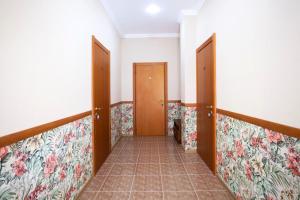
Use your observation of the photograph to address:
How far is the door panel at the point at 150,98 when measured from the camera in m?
4.90

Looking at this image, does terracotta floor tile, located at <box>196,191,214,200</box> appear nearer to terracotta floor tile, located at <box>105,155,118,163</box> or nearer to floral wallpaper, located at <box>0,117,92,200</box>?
floral wallpaper, located at <box>0,117,92,200</box>

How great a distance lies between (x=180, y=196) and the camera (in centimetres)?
206

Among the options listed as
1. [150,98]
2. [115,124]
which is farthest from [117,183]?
[150,98]

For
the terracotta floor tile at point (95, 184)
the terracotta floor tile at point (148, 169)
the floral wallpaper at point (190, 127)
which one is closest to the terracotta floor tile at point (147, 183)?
the terracotta floor tile at point (148, 169)

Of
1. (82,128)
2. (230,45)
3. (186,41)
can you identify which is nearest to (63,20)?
(82,128)

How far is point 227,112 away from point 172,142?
2.35m

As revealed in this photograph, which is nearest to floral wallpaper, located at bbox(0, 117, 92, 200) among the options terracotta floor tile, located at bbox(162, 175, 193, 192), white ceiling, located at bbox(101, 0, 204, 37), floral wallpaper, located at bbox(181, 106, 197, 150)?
terracotta floor tile, located at bbox(162, 175, 193, 192)

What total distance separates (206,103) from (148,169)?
50.6 inches

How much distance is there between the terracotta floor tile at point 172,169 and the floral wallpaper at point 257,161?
0.59 m

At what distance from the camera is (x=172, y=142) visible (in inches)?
168

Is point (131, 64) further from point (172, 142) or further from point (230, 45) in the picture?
point (230, 45)

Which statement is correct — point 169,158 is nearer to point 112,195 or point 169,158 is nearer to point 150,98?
point 112,195

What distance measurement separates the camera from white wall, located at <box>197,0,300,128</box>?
1122 millimetres

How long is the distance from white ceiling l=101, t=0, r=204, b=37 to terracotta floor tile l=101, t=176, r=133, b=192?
2.66 meters
